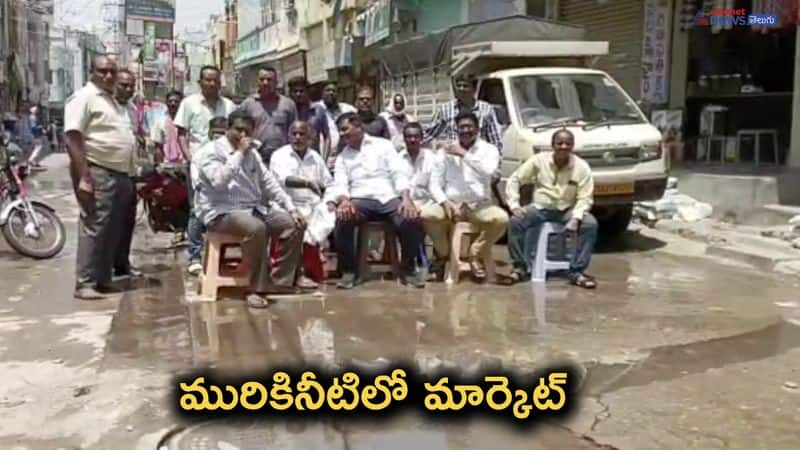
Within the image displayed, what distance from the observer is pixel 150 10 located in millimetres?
43156

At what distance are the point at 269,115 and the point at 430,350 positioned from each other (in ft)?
10.5

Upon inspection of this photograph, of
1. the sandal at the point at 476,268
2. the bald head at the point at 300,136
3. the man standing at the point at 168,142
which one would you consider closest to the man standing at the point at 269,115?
the bald head at the point at 300,136

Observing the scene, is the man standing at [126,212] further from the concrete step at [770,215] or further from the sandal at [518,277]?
the concrete step at [770,215]

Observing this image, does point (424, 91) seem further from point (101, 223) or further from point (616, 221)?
point (101, 223)

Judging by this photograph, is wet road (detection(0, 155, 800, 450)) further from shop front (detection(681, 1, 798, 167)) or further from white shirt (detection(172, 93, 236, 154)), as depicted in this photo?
shop front (detection(681, 1, 798, 167))

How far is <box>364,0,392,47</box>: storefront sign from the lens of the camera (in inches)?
831

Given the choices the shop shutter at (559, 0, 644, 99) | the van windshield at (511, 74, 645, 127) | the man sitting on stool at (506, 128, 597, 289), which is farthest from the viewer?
the shop shutter at (559, 0, 644, 99)

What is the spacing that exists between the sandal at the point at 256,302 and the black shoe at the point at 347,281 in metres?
0.82

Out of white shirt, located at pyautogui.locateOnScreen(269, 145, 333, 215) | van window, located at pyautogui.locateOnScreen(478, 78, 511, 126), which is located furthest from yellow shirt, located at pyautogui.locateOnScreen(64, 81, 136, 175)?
van window, located at pyautogui.locateOnScreen(478, 78, 511, 126)

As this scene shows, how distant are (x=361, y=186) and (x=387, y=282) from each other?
33.5 inches

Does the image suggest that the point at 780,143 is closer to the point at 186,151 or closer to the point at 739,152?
the point at 739,152

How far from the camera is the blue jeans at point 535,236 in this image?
738 centimetres

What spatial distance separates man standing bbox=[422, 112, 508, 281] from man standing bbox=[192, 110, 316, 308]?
1.21 metres

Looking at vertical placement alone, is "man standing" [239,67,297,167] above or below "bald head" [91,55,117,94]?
below
